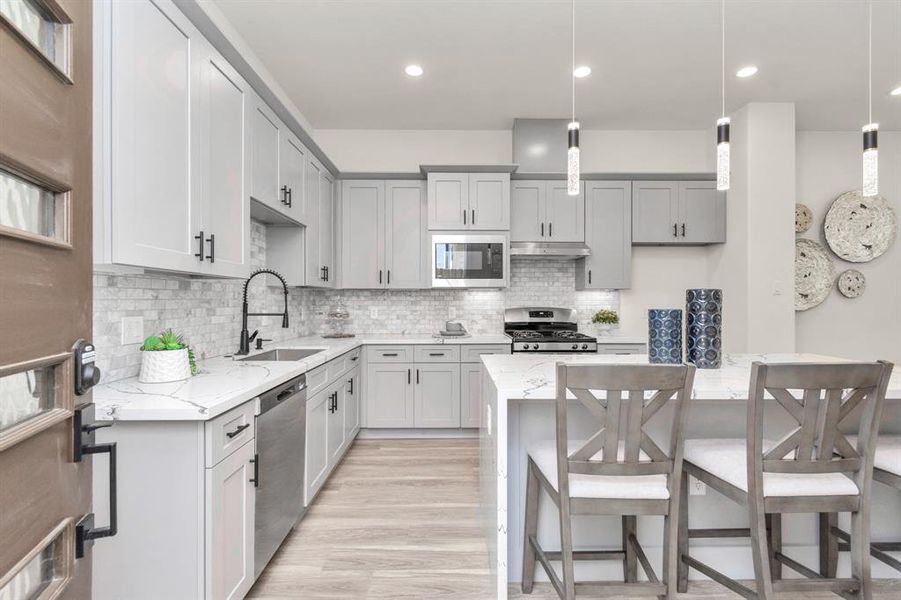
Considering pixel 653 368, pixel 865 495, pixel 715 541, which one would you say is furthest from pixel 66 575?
pixel 715 541

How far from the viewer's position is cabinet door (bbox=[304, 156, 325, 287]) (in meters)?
3.41

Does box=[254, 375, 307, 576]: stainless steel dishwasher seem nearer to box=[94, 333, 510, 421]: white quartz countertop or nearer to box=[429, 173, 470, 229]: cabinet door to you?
box=[94, 333, 510, 421]: white quartz countertop

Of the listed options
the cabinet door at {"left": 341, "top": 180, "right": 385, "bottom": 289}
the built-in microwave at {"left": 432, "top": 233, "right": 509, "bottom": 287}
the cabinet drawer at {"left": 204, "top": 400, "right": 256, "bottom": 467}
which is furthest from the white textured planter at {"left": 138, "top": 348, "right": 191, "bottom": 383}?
the built-in microwave at {"left": 432, "top": 233, "right": 509, "bottom": 287}

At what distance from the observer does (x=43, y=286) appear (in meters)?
0.69

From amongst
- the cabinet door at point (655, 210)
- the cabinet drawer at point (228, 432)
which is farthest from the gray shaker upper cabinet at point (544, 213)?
the cabinet drawer at point (228, 432)

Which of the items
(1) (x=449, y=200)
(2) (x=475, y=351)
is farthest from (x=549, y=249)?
(2) (x=475, y=351)

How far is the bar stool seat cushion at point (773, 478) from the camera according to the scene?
1.42m

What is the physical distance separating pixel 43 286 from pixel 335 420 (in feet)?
8.36

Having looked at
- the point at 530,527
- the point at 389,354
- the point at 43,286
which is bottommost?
the point at 530,527

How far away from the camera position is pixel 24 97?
64 centimetres

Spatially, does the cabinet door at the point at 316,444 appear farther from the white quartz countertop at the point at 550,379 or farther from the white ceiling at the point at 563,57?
the white ceiling at the point at 563,57

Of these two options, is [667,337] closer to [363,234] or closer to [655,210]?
[655,210]

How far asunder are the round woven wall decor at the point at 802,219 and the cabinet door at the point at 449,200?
3.25 meters

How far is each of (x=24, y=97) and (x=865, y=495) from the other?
91.8 inches
